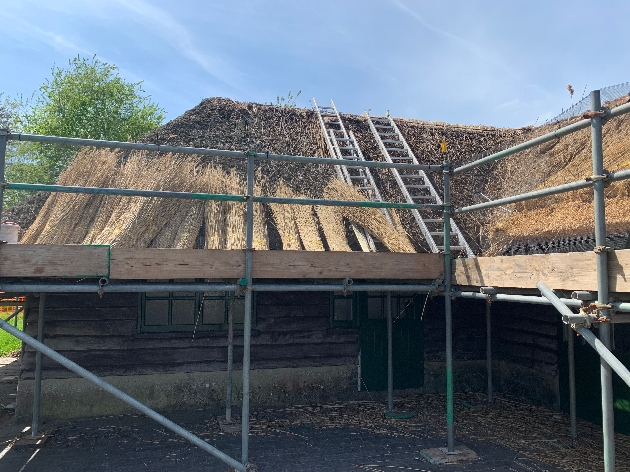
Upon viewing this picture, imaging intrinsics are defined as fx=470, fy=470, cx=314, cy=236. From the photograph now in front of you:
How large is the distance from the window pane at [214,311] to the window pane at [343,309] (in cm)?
192

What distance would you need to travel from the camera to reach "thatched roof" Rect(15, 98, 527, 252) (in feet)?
18.0

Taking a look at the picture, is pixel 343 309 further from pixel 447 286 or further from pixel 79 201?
pixel 79 201

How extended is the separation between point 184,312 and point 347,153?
4.63 meters

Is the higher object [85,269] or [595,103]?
[595,103]

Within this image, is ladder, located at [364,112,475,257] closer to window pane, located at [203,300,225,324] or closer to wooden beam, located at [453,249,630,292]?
wooden beam, located at [453,249,630,292]

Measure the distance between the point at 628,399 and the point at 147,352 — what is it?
6.83m

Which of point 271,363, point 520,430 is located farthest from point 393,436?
point 271,363

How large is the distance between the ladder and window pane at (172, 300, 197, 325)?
12.6 feet

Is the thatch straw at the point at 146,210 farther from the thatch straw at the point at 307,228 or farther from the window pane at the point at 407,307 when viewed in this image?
the window pane at the point at 407,307

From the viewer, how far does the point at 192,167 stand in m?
6.89

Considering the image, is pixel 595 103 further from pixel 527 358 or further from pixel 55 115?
pixel 55 115

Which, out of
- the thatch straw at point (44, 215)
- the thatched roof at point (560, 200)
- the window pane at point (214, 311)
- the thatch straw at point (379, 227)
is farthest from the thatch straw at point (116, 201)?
the thatched roof at point (560, 200)

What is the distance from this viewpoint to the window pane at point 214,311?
757cm

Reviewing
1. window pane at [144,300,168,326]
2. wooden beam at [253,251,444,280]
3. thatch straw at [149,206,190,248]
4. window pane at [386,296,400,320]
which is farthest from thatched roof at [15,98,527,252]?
window pane at [144,300,168,326]
